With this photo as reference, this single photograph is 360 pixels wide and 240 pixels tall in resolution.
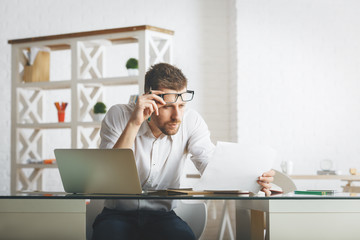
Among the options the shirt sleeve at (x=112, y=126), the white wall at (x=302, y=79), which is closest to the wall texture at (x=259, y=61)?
the white wall at (x=302, y=79)

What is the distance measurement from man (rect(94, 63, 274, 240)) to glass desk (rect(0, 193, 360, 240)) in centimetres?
18

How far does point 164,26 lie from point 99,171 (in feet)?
12.2

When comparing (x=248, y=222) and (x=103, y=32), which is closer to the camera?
(x=248, y=222)

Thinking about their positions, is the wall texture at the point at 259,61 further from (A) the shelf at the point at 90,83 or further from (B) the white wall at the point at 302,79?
(A) the shelf at the point at 90,83

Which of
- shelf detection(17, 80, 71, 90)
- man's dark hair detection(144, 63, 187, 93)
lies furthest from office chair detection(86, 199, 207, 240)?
shelf detection(17, 80, 71, 90)

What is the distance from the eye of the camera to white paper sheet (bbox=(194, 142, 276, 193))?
1.48 metres

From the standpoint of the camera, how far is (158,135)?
2.14m

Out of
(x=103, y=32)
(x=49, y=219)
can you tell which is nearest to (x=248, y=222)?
(x=49, y=219)

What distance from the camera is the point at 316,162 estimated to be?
192 inches

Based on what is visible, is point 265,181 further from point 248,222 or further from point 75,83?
point 75,83

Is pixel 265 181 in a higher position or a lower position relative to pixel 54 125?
lower

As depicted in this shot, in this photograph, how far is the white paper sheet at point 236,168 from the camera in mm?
1482

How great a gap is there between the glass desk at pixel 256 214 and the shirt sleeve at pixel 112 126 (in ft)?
2.12

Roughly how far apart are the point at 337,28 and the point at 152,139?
3438mm
